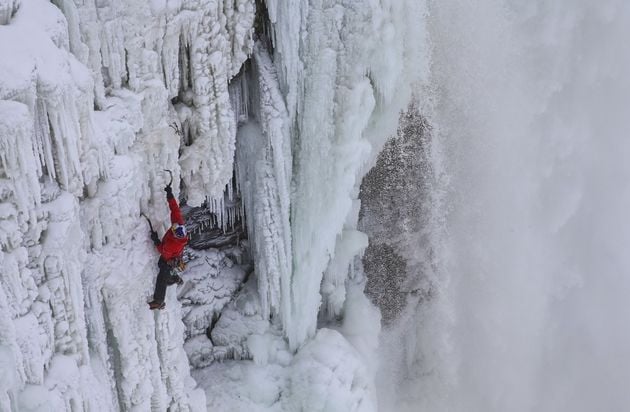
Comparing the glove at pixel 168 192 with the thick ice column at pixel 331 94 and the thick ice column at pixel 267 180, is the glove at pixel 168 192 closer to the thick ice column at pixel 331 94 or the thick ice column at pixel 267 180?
the thick ice column at pixel 267 180

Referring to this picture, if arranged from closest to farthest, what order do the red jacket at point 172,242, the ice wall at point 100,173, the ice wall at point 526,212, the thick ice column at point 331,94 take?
1. the ice wall at point 100,173
2. the red jacket at point 172,242
3. the thick ice column at point 331,94
4. the ice wall at point 526,212

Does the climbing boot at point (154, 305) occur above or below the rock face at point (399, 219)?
above

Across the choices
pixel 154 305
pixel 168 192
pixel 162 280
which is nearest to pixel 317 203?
pixel 168 192

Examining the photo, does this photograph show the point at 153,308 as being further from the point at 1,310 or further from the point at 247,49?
the point at 247,49

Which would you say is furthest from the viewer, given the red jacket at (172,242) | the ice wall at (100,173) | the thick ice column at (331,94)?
the thick ice column at (331,94)

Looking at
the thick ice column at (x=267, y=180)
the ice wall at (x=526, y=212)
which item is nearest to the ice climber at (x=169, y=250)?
the thick ice column at (x=267, y=180)

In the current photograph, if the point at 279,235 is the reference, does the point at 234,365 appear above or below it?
below

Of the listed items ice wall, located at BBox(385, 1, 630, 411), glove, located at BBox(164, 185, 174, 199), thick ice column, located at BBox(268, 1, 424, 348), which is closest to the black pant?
glove, located at BBox(164, 185, 174, 199)

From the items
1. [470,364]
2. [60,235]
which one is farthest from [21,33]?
[470,364]

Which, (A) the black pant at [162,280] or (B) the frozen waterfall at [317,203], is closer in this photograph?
(B) the frozen waterfall at [317,203]
